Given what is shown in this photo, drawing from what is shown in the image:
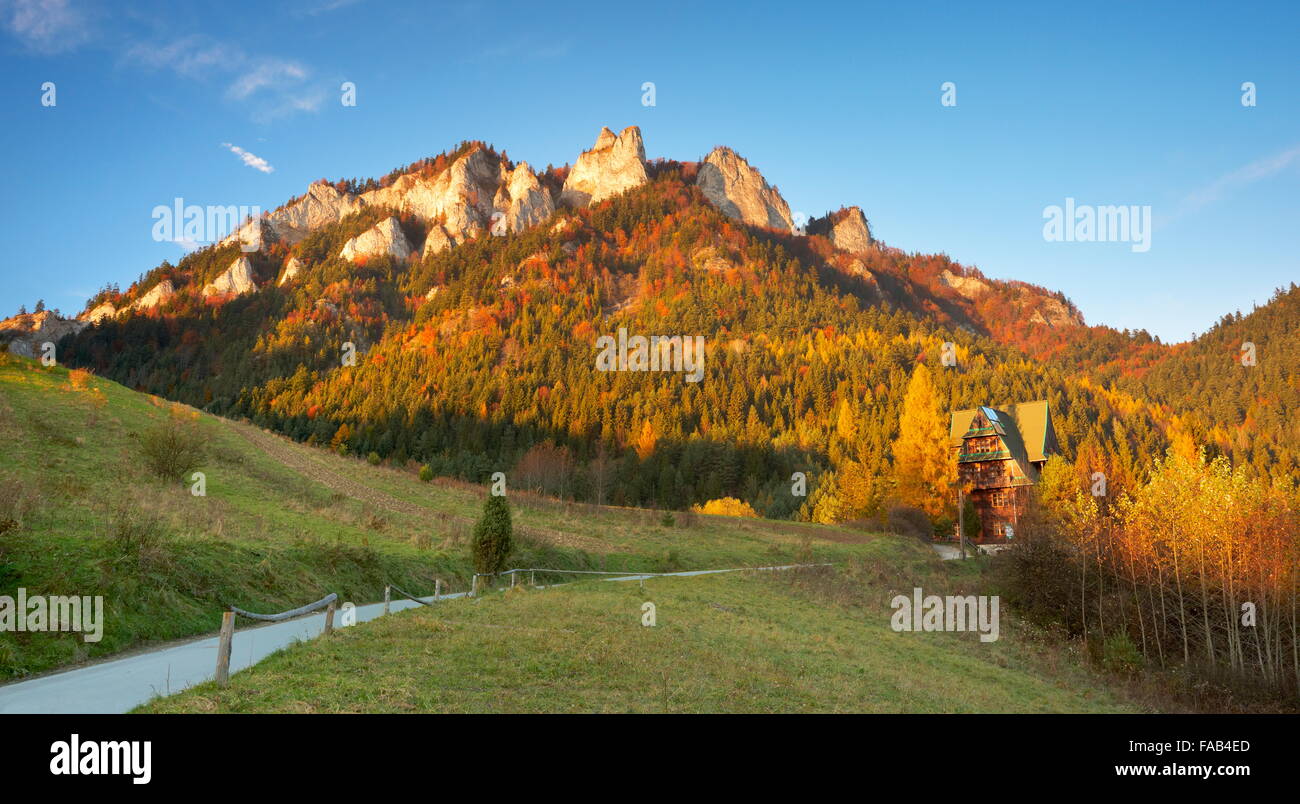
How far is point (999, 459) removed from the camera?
2463 inches

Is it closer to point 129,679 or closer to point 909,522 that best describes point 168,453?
point 129,679

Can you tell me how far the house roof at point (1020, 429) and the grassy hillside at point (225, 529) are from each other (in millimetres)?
20758

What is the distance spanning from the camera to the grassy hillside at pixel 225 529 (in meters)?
13.9

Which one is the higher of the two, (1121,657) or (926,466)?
(926,466)

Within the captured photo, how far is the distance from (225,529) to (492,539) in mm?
9057

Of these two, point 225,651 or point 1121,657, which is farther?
point 1121,657

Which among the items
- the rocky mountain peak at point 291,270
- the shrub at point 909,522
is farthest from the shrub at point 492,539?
the rocky mountain peak at point 291,270

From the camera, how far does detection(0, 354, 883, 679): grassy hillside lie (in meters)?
13.9

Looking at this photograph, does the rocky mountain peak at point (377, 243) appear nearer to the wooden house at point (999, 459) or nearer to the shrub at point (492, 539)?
the wooden house at point (999, 459)

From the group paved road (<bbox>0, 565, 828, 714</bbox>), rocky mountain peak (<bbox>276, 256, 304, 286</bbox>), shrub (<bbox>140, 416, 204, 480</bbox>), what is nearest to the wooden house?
shrub (<bbox>140, 416, 204, 480</bbox>)

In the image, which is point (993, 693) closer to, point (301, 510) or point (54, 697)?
point (54, 697)

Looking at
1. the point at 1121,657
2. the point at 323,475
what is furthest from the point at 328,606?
the point at 323,475

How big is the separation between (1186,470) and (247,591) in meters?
32.7
